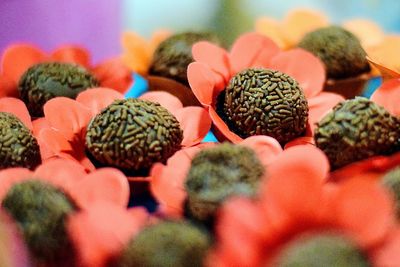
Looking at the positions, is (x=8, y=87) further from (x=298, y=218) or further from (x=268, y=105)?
(x=298, y=218)

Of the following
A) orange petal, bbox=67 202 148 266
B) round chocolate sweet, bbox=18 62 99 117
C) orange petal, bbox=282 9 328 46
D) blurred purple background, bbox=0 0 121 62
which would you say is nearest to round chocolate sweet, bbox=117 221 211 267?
orange petal, bbox=67 202 148 266

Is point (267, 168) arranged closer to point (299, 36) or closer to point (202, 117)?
point (202, 117)

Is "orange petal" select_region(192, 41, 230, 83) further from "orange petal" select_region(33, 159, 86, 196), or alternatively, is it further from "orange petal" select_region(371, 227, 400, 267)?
"orange petal" select_region(371, 227, 400, 267)

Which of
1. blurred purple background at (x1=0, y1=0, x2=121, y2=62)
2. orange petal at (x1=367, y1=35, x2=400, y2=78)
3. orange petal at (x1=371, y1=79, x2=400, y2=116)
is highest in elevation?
orange petal at (x1=371, y1=79, x2=400, y2=116)

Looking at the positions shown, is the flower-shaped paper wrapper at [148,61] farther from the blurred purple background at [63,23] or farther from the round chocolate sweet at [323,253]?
the round chocolate sweet at [323,253]

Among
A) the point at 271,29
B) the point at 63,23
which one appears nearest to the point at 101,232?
the point at 271,29
